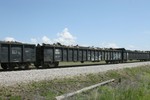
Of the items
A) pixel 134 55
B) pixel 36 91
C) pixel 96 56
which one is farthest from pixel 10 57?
pixel 134 55

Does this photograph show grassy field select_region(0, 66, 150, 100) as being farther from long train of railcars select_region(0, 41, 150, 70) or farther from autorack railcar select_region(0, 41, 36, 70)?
long train of railcars select_region(0, 41, 150, 70)

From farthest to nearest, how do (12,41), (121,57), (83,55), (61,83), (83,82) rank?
(121,57) → (83,55) → (12,41) → (83,82) → (61,83)

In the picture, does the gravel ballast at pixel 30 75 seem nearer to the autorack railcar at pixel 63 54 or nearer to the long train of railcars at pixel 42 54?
the long train of railcars at pixel 42 54

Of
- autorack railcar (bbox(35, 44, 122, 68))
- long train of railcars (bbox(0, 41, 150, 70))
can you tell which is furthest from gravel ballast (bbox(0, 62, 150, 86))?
autorack railcar (bbox(35, 44, 122, 68))

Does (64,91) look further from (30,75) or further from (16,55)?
(16,55)

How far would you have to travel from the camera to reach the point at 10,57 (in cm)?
2734

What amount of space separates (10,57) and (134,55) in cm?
4641

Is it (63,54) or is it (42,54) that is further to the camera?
(63,54)

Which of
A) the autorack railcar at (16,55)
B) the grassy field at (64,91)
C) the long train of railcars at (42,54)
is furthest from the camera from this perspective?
the long train of railcars at (42,54)

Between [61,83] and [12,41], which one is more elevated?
[12,41]

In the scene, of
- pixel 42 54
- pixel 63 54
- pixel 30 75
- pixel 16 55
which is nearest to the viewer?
pixel 30 75

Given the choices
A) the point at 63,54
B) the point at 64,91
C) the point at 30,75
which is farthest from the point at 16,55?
the point at 64,91

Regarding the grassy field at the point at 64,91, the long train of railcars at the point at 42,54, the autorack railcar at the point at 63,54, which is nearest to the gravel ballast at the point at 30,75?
the grassy field at the point at 64,91

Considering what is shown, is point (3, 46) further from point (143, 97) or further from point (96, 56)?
point (96, 56)
